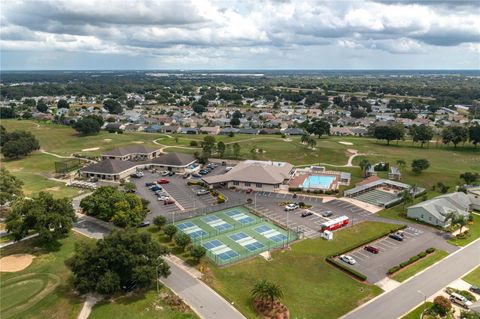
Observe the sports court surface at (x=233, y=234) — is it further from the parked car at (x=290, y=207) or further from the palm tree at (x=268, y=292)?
the palm tree at (x=268, y=292)

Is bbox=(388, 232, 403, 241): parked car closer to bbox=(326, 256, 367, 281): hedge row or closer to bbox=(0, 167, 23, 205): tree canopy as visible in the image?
bbox=(326, 256, 367, 281): hedge row

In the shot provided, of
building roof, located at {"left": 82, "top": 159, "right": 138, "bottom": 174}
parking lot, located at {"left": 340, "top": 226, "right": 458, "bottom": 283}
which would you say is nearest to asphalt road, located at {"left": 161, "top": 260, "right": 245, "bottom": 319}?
parking lot, located at {"left": 340, "top": 226, "right": 458, "bottom": 283}

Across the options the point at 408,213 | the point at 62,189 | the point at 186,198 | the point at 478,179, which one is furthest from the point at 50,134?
the point at 478,179

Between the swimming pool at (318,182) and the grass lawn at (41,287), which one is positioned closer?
the grass lawn at (41,287)

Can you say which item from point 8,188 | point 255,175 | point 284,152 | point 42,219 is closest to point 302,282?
point 42,219

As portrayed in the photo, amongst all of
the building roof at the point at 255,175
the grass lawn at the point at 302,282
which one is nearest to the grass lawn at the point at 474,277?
the grass lawn at the point at 302,282

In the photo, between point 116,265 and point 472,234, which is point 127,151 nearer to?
point 116,265
